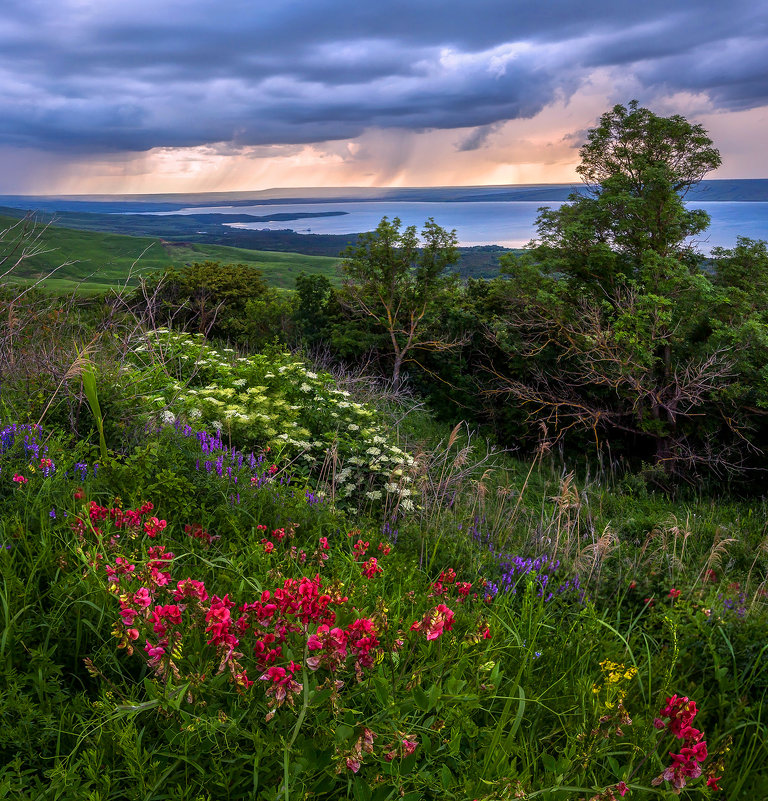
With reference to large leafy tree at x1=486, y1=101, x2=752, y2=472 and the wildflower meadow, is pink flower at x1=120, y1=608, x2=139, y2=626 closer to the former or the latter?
the wildflower meadow

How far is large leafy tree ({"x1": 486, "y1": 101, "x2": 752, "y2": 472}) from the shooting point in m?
12.8

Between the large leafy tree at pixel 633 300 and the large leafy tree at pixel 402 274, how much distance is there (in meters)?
2.85

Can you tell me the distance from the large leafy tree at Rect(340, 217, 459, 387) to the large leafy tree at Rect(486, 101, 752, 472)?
2850 mm

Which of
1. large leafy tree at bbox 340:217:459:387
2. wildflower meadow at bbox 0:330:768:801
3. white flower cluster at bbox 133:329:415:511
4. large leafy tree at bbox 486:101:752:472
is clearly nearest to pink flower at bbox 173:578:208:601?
wildflower meadow at bbox 0:330:768:801

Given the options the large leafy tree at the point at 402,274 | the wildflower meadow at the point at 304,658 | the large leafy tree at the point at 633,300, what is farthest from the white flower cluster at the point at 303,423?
the large leafy tree at the point at 402,274

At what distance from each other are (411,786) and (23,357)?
5.83 meters

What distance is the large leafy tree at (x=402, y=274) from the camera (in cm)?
1834

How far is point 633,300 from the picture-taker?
42.3ft

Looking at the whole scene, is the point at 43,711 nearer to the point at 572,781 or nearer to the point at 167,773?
the point at 167,773

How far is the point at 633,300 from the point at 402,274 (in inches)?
304

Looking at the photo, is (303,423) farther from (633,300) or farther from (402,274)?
(402,274)

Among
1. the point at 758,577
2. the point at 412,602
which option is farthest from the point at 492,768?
the point at 758,577

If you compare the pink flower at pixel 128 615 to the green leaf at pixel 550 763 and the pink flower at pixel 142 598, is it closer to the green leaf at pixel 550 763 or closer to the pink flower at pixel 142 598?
the pink flower at pixel 142 598

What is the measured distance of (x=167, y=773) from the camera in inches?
63.8
